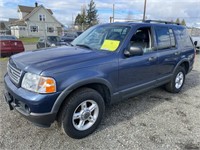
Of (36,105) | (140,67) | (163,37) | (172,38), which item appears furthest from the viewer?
(172,38)

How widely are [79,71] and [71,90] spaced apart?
301mm

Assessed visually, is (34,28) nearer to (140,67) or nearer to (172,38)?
(172,38)

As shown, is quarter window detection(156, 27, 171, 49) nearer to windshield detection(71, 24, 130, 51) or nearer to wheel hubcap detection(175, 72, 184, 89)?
windshield detection(71, 24, 130, 51)

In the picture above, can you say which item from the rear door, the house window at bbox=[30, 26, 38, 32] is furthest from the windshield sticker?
the house window at bbox=[30, 26, 38, 32]

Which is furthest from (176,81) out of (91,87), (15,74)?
(15,74)

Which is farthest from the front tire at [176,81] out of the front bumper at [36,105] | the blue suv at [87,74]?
the front bumper at [36,105]

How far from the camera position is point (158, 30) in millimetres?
4125

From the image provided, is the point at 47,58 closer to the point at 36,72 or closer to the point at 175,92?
the point at 36,72

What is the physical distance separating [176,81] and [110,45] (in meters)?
2.67

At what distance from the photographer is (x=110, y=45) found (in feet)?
11.0

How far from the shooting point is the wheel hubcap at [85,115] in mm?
2865

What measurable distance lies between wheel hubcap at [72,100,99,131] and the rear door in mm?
1928

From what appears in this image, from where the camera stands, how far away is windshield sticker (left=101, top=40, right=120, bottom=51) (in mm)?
3279

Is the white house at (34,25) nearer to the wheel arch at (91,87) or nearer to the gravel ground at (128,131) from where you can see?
the gravel ground at (128,131)
